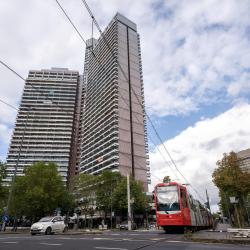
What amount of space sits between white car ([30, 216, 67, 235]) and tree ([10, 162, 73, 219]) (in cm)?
2202

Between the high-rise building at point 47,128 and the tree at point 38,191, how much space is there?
218 feet

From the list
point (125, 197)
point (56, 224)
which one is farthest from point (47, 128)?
point (56, 224)

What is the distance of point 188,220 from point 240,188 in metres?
12.8

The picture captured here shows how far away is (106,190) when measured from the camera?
56062 mm

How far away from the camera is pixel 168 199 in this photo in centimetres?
1956

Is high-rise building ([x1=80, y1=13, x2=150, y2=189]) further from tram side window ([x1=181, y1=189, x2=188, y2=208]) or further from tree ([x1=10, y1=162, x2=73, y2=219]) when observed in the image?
tram side window ([x1=181, y1=189, x2=188, y2=208])

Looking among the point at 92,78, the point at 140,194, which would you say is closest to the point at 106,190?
the point at 140,194

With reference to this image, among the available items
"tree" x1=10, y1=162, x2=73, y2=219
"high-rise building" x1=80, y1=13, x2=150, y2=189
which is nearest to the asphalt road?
"tree" x1=10, y1=162, x2=73, y2=219

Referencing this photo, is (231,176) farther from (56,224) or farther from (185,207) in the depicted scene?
(56,224)

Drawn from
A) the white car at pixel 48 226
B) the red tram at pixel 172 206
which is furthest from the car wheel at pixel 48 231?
the red tram at pixel 172 206

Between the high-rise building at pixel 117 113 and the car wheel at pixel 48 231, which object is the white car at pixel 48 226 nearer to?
the car wheel at pixel 48 231

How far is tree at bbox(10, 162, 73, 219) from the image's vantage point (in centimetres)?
4291

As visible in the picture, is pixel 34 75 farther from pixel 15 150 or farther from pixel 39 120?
pixel 15 150

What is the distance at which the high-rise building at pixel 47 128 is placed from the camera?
4547 inches
